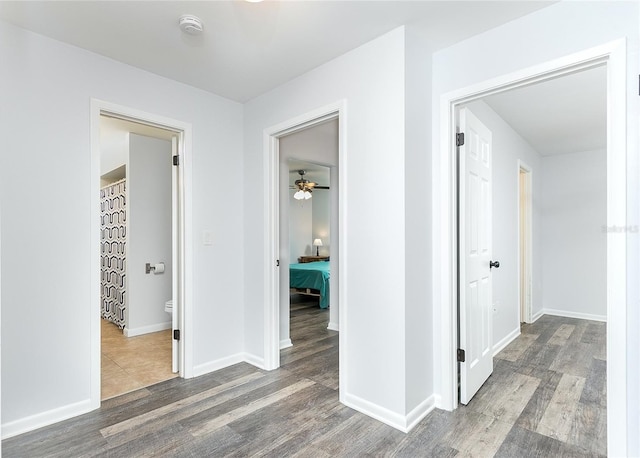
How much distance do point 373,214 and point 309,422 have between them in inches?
54.8

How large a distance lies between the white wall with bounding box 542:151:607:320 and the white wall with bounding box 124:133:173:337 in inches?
222

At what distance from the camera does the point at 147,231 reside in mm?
4352

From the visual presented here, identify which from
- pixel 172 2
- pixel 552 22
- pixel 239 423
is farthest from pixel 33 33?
pixel 552 22

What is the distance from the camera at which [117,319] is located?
446 centimetres

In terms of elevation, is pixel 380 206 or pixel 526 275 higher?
pixel 380 206

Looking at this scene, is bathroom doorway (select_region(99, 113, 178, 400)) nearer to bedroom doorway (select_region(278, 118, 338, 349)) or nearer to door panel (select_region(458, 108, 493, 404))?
bedroom doorway (select_region(278, 118, 338, 349))

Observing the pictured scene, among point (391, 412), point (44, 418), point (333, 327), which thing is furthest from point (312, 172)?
point (44, 418)

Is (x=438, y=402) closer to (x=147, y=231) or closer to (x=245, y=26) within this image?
(x=245, y=26)

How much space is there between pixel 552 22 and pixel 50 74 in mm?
3017

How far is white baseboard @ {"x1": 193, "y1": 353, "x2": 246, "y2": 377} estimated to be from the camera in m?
2.88

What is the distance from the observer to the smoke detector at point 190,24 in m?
1.96

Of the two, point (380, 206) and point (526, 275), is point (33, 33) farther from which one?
point (526, 275)

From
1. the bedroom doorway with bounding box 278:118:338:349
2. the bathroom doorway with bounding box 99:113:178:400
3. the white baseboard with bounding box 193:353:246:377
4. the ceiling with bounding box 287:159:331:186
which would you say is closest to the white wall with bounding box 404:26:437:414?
the bedroom doorway with bounding box 278:118:338:349

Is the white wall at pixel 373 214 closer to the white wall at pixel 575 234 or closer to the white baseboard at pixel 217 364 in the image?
the white baseboard at pixel 217 364
